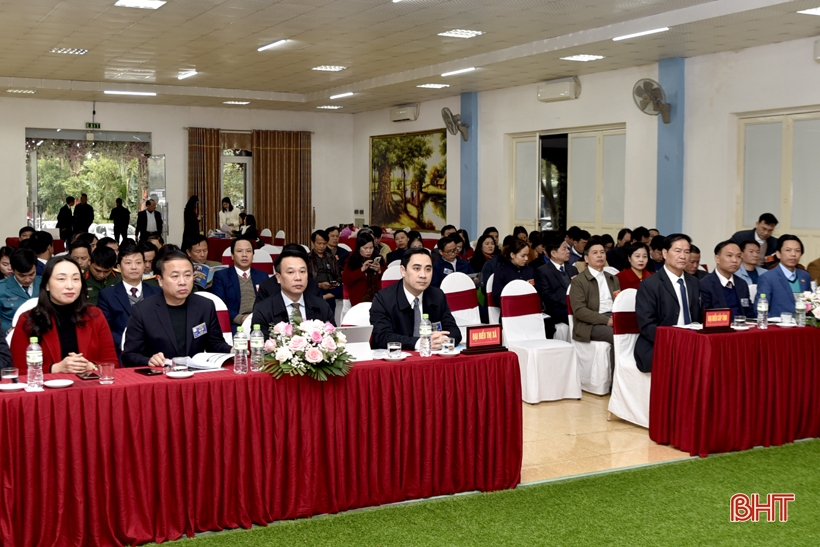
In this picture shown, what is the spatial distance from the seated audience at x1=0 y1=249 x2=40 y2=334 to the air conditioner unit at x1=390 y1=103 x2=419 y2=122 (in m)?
13.1

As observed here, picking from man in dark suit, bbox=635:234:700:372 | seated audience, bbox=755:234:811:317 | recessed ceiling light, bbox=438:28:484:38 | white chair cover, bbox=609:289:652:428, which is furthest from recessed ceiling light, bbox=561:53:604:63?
man in dark suit, bbox=635:234:700:372

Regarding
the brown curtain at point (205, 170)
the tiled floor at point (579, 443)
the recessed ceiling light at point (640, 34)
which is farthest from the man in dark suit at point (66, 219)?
the tiled floor at point (579, 443)

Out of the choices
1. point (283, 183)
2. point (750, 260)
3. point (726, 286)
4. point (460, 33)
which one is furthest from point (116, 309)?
point (283, 183)

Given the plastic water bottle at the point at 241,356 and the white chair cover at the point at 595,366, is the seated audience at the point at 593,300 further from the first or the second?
the plastic water bottle at the point at 241,356

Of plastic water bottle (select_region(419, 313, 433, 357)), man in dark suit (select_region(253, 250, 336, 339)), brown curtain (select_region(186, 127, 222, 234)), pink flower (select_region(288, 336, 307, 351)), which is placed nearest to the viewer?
pink flower (select_region(288, 336, 307, 351))

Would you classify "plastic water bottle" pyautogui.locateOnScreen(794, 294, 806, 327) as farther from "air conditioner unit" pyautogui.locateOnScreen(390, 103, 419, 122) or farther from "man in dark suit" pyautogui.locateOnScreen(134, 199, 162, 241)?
"man in dark suit" pyautogui.locateOnScreen(134, 199, 162, 241)

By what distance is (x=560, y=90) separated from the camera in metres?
14.1

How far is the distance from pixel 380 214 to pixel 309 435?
53.0 ft

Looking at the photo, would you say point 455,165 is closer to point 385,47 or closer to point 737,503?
point 385,47

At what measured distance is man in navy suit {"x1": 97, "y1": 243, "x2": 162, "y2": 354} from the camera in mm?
5645

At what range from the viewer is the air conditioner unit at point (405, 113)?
61.0 feet

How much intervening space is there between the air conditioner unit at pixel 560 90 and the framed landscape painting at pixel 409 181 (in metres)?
3.69

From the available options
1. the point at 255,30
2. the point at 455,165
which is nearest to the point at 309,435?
the point at 255,30

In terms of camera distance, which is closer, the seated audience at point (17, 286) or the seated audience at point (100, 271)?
the seated audience at point (17, 286)
